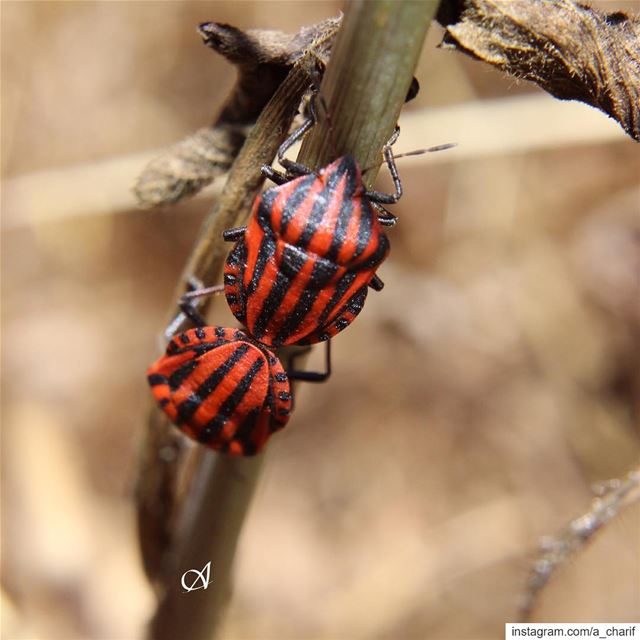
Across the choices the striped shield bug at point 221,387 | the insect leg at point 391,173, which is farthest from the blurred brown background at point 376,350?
the insect leg at point 391,173

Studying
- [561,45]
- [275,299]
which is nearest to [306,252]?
[275,299]

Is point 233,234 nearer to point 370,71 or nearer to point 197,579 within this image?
point 370,71

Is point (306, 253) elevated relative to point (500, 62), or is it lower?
lower

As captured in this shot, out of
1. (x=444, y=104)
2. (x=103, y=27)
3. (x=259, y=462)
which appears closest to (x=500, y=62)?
(x=259, y=462)

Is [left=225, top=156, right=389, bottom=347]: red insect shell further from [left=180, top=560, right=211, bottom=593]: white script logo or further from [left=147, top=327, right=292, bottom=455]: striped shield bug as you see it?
[left=180, top=560, right=211, bottom=593]: white script logo

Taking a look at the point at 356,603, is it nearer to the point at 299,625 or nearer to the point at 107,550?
the point at 299,625

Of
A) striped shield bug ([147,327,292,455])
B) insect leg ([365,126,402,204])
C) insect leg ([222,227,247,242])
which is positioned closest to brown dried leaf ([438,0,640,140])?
insect leg ([365,126,402,204])
